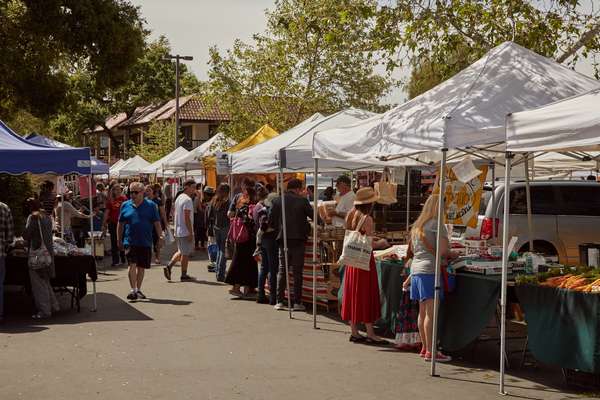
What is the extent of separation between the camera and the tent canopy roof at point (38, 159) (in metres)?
12.1

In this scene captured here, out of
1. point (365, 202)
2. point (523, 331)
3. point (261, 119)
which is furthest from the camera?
point (261, 119)

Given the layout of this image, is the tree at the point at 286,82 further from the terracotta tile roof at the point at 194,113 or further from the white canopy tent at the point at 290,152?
the terracotta tile roof at the point at 194,113

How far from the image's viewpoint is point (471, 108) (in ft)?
27.9

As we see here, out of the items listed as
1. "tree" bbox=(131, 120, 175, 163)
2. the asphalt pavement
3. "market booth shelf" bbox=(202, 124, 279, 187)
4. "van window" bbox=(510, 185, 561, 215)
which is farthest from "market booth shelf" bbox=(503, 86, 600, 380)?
"tree" bbox=(131, 120, 175, 163)

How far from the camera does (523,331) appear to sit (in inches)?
430

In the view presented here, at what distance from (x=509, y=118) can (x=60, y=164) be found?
723 centimetres

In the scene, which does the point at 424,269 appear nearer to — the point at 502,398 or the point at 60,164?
the point at 502,398

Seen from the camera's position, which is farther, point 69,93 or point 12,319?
point 69,93

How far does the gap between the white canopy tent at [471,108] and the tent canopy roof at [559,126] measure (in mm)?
329

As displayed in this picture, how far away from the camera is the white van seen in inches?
679

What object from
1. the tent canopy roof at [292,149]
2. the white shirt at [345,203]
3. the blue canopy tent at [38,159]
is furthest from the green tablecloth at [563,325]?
the blue canopy tent at [38,159]

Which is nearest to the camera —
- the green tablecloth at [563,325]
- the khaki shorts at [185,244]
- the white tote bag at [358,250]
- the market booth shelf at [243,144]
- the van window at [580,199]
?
the green tablecloth at [563,325]

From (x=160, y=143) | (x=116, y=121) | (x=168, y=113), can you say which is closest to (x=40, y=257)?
(x=160, y=143)

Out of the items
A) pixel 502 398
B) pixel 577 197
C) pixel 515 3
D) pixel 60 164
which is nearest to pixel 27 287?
pixel 60 164
